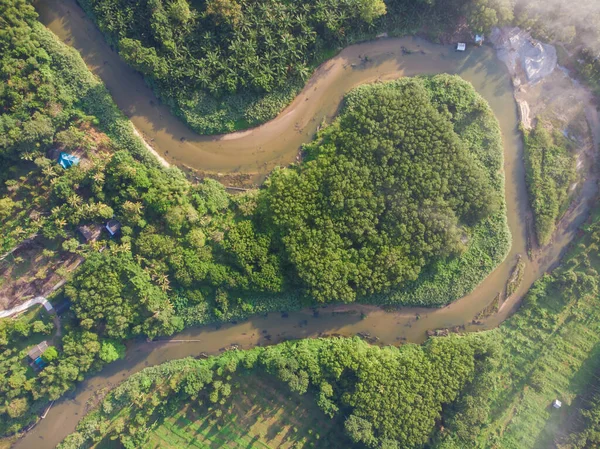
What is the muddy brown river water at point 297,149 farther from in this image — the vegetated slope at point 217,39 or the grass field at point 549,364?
the grass field at point 549,364

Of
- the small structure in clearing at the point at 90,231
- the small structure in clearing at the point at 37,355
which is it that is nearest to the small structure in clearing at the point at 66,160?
the small structure in clearing at the point at 90,231

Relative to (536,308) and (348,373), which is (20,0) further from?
(536,308)

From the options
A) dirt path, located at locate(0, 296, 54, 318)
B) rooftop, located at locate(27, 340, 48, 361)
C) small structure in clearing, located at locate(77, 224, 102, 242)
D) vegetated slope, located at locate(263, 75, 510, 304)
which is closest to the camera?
vegetated slope, located at locate(263, 75, 510, 304)

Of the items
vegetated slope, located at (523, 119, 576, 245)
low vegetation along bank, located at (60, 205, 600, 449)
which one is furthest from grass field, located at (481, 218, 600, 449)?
vegetated slope, located at (523, 119, 576, 245)

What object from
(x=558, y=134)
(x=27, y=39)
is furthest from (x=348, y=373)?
(x=27, y=39)

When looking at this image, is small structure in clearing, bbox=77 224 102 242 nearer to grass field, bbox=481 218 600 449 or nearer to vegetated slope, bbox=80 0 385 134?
vegetated slope, bbox=80 0 385 134

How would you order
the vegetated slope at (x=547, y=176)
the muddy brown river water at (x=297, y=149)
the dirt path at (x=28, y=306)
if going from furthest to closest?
the vegetated slope at (x=547, y=176) → the muddy brown river water at (x=297, y=149) → the dirt path at (x=28, y=306)
